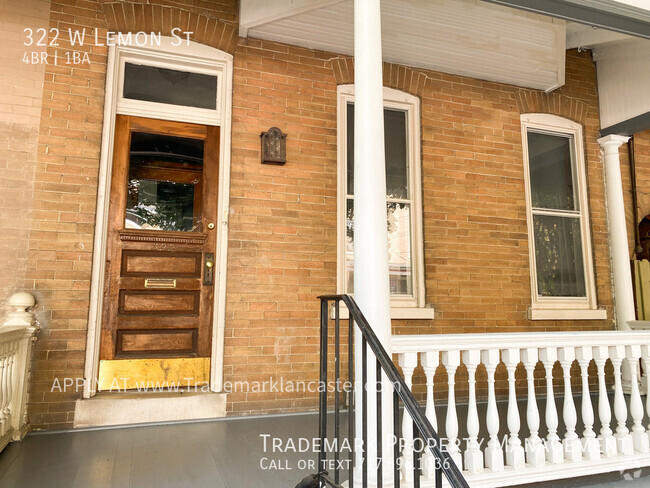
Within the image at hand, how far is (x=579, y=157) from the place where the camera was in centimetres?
482

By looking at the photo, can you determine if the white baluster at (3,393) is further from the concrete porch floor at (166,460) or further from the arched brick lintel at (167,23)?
the arched brick lintel at (167,23)

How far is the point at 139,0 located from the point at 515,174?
3.86m

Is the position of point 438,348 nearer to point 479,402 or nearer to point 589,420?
point 589,420

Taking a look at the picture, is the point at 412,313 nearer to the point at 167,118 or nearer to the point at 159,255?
the point at 159,255

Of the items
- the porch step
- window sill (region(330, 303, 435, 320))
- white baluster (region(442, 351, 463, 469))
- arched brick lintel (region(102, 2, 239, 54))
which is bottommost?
the porch step

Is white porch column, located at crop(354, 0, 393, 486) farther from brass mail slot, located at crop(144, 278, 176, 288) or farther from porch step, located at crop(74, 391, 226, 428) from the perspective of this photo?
brass mail slot, located at crop(144, 278, 176, 288)

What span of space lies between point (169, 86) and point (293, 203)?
1.41 m

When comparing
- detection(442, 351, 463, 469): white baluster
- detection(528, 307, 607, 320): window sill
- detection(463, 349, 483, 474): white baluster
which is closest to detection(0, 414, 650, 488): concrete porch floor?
detection(463, 349, 483, 474): white baluster

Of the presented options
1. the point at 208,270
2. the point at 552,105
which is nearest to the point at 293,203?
the point at 208,270

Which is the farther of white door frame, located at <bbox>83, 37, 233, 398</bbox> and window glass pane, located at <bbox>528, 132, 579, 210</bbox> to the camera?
window glass pane, located at <bbox>528, 132, 579, 210</bbox>

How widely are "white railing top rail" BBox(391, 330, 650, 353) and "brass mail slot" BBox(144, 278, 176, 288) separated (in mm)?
2007

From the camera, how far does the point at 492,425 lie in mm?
2309

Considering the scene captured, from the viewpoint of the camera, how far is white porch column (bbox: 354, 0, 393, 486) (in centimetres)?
205

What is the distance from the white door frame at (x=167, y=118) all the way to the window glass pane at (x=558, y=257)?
10.7 feet
